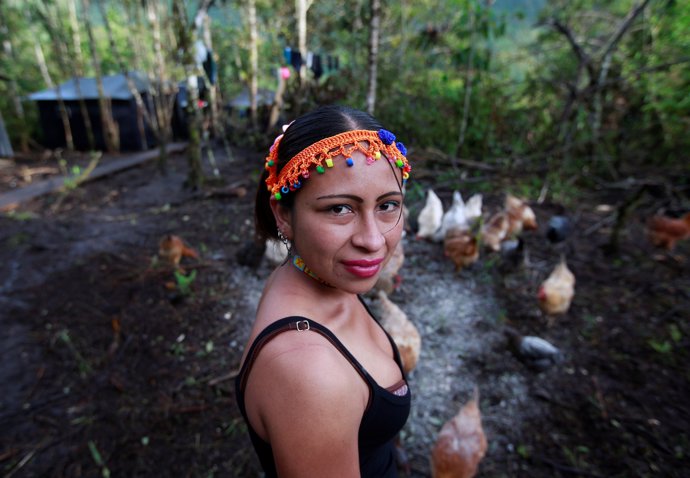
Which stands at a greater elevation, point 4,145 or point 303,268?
point 303,268

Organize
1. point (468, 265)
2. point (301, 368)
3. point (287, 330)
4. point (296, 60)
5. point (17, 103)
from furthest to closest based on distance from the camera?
point (17, 103), point (296, 60), point (468, 265), point (287, 330), point (301, 368)

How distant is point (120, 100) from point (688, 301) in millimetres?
16182

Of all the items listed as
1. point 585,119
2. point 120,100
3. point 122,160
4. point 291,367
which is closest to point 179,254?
point 291,367

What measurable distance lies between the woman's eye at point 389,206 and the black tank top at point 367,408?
399mm

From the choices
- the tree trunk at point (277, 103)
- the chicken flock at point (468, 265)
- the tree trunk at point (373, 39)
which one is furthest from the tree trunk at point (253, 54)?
the chicken flock at point (468, 265)

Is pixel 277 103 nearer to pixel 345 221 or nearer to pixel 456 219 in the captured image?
pixel 456 219

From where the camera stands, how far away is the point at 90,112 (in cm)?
1377

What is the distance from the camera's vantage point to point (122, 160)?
12.3 metres

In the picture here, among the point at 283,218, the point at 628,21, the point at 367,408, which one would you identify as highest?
the point at 628,21

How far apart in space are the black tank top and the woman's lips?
18 cm

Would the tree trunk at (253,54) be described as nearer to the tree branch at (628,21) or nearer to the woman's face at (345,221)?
the tree branch at (628,21)

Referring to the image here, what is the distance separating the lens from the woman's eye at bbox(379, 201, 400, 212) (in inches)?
45.3

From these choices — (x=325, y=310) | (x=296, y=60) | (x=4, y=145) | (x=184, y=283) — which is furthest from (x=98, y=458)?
(x=4, y=145)

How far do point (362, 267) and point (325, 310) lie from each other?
8.3 inches
